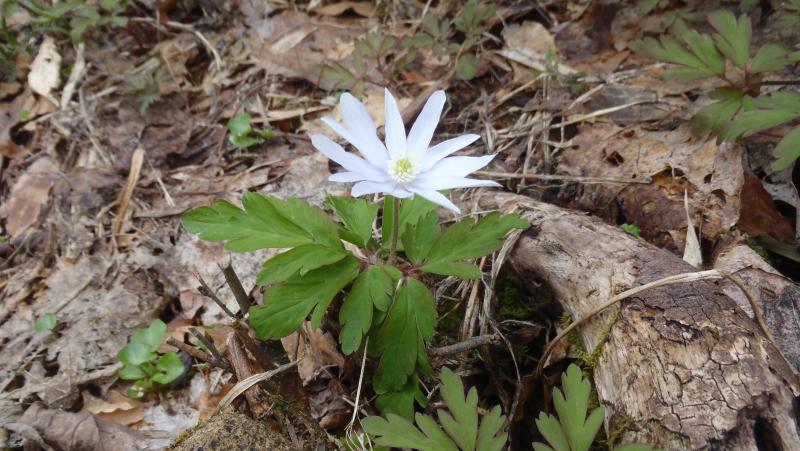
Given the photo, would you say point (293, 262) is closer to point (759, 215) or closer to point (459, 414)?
point (459, 414)

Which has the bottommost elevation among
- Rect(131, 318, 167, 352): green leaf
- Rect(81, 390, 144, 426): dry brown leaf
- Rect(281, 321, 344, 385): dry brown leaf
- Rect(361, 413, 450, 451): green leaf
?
Rect(81, 390, 144, 426): dry brown leaf

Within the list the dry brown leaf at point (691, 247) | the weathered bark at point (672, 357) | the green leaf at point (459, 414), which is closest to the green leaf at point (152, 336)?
the green leaf at point (459, 414)

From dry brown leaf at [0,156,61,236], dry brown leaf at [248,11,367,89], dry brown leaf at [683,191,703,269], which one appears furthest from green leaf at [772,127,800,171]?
dry brown leaf at [0,156,61,236]

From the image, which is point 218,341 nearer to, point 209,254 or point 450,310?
point 209,254

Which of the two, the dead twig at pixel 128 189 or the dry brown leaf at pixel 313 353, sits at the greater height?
the dead twig at pixel 128 189

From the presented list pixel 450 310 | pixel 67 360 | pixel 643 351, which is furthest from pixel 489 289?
pixel 67 360

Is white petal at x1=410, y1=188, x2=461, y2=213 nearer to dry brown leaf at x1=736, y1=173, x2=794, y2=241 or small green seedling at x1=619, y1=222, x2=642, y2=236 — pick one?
small green seedling at x1=619, y1=222, x2=642, y2=236

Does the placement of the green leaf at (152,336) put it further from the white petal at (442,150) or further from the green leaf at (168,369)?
the white petal at (442,150)
